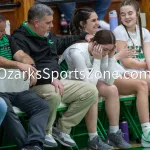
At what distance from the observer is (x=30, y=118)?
4.84 metres

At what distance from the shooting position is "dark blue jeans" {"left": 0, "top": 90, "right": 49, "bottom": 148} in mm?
4703

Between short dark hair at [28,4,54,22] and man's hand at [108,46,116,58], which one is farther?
man's hand at [108,46,116,58]

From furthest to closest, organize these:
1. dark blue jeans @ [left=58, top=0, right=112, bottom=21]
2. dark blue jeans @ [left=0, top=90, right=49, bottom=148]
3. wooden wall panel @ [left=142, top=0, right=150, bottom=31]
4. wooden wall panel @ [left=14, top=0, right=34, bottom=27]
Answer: wooden wall panel @ [left=142, top=0, right=150, bottom=31] → dark blue jeans @ [left=58, top=0, right=112, bottom=21] → wooden wall panel @ [left=14, top=0, right=34, bottom=27] → dark blue jeans @ [left=0, top=90, right=49, bottom=148]

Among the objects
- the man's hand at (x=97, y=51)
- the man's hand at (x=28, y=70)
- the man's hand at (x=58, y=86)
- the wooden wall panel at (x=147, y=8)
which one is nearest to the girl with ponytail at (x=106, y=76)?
the man's hand at (x=97, y=51)

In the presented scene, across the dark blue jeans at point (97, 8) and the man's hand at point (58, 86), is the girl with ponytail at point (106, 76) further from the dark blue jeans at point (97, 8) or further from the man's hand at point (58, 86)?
the dark blue jeans at point (97, 8)

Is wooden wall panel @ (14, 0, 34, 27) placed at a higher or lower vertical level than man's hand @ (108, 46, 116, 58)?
higher

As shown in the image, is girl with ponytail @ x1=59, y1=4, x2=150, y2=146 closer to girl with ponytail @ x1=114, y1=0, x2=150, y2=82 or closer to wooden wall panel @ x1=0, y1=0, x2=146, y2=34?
girl with ponytail @ x1=114, y1=0, x2=150, y2=82

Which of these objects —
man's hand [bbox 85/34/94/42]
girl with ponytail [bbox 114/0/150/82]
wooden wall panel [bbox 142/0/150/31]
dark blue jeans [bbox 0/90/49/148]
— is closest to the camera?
dark blue jeans [bbox 0/90/49/148]

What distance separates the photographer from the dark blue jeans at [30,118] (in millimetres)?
4703

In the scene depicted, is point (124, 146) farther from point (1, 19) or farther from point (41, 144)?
point (1, 19)

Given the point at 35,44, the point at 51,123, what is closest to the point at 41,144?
the point at 51,123

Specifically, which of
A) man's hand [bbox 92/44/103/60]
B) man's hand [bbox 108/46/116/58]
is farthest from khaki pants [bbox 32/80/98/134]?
man's hand [bbox 108/46/116/58]

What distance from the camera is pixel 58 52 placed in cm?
568

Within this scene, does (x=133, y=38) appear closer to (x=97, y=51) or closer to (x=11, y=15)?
(x=97, y=51)
